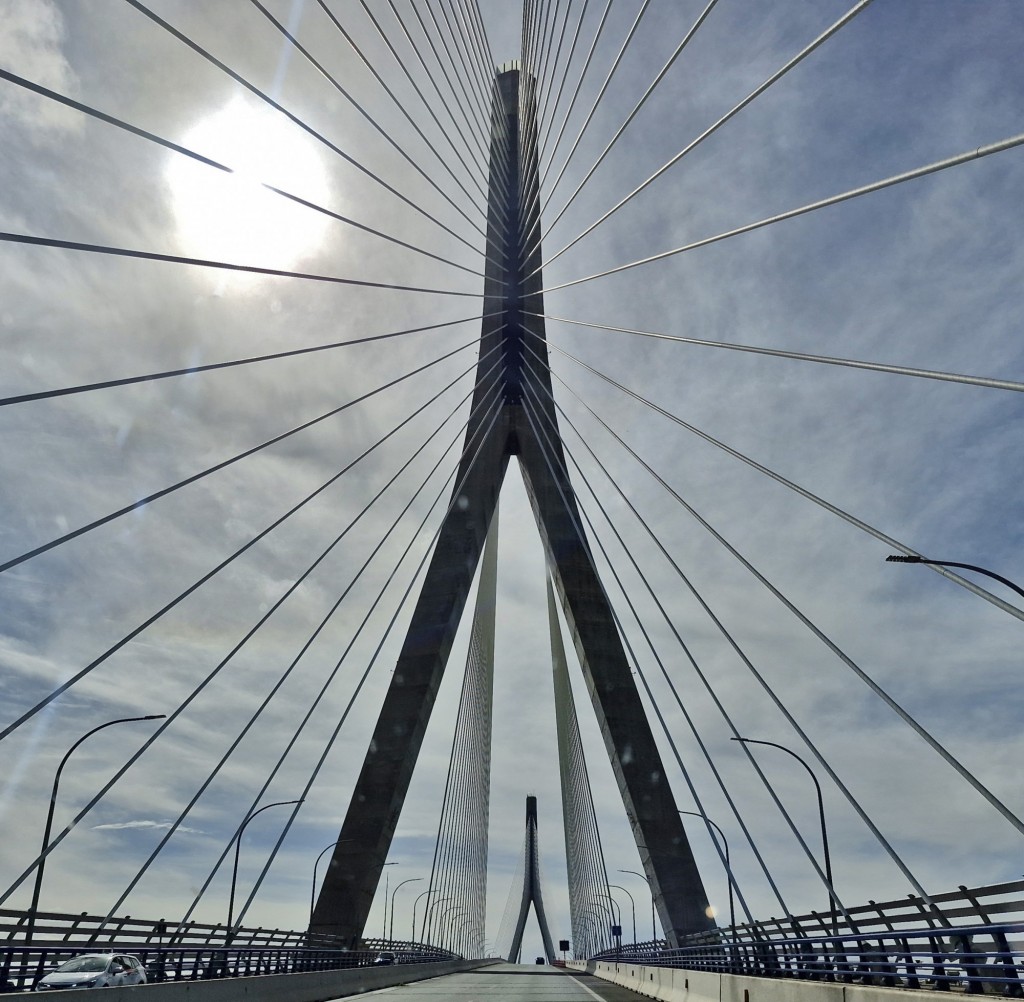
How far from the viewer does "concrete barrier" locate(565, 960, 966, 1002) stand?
10108mm

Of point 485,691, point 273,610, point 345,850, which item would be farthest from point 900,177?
point 485,691

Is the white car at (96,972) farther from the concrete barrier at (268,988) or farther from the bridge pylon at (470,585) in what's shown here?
the bridge pylon at (470,585)

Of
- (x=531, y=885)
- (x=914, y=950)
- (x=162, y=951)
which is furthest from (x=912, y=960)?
(x=531, y=885)

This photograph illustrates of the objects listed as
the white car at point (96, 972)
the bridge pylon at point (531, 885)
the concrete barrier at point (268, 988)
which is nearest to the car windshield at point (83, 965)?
the white car at point (96, 972)

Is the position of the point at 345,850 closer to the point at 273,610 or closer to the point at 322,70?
the point at 273,610

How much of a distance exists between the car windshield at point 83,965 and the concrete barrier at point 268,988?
123 inches

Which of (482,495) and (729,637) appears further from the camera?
(482,495)

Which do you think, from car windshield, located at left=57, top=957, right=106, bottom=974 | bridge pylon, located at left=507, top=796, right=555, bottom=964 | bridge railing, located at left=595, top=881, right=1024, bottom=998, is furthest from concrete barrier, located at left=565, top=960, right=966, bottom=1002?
bridge pylon, located at left=507, top=796, right=555, bottom=964

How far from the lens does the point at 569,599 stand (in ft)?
100

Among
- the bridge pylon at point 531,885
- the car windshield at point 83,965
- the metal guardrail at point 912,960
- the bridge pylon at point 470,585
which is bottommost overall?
the metal guardrail at point 912,960

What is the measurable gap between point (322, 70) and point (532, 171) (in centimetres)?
1286

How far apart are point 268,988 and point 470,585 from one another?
47.5ft

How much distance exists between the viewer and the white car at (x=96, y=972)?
1705cm

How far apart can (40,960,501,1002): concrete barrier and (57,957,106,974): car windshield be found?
3136mm
